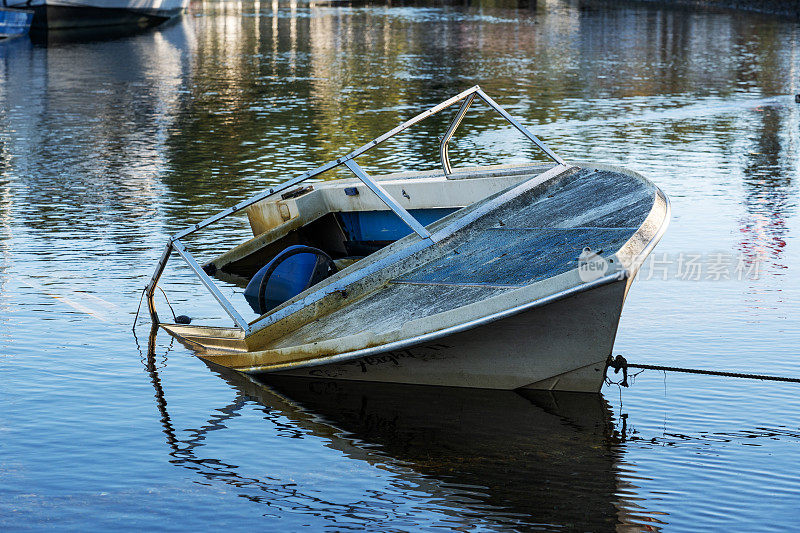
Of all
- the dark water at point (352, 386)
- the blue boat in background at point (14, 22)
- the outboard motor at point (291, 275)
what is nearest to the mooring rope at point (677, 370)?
the dark water at point (352, 386)

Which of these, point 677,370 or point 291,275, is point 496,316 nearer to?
point 677,370

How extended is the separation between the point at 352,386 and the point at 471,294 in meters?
1.47

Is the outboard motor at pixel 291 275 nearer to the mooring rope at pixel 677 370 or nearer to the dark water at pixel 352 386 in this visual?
the dark water at pixel 352 386

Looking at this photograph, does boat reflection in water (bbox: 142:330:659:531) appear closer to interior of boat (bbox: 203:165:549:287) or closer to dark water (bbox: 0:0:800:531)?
dark water (bbox: 0:0:800:531)

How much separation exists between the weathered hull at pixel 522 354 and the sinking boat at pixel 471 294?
1cm

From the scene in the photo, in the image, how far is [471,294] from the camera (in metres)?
9.41

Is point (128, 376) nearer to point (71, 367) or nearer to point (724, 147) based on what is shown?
point (71, 367)

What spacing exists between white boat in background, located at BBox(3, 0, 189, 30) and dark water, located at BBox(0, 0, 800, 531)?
110ft

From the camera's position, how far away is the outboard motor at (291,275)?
11.7m

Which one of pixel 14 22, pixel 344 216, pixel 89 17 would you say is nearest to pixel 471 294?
pixel 344 216

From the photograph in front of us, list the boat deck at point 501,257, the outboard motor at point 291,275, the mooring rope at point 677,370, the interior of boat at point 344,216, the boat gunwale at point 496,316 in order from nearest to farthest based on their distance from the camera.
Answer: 1. the boat gunwale at point 496,316
2. the mooring rope at point 677,370
3. the boat deck at point 501,257
4. the outboard motor at point 291,275
5. the interior of boat at point 344,216

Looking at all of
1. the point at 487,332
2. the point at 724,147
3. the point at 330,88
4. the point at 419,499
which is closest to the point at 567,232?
the point at 487,332

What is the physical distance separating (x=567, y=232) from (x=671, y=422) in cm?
213

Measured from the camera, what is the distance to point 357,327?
9664mm
